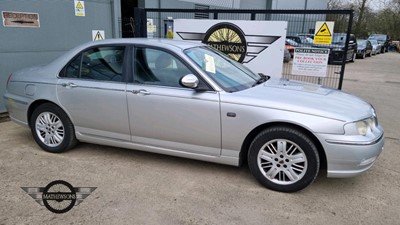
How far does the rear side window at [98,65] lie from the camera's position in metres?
4.21

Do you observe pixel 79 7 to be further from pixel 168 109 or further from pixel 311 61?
pixel 311 61

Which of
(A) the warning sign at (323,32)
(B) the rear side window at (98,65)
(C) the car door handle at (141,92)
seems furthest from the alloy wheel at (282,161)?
(A) the warning sign at (323,32)

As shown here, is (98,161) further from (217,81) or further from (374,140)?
(374,140)

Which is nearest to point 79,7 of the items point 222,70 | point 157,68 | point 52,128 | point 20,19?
point 20,19

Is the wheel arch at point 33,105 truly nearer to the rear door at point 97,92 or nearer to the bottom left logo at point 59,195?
the rear door at point 97,92

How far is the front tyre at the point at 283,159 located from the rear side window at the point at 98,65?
6.42ft

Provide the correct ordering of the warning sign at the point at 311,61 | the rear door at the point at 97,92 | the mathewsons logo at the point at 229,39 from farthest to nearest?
the mathewsons logo at the point at 229,39 → the warning sign at the point at 311,61 → the rear door at the point at 97,92

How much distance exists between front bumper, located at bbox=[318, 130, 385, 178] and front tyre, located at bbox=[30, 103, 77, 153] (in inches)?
128

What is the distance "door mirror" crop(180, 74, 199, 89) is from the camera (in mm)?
3643

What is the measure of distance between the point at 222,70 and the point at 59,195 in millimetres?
2371

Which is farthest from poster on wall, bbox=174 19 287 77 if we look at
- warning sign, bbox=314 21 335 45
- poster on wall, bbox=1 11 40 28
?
poster on wall, bbox=1 11 40 28

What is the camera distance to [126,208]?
127 inches

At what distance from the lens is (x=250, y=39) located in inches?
272

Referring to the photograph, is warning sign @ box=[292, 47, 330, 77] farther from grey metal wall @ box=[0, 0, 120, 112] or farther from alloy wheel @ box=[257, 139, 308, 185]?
grey metal wall @ box=[0, 0, 120, 112]
